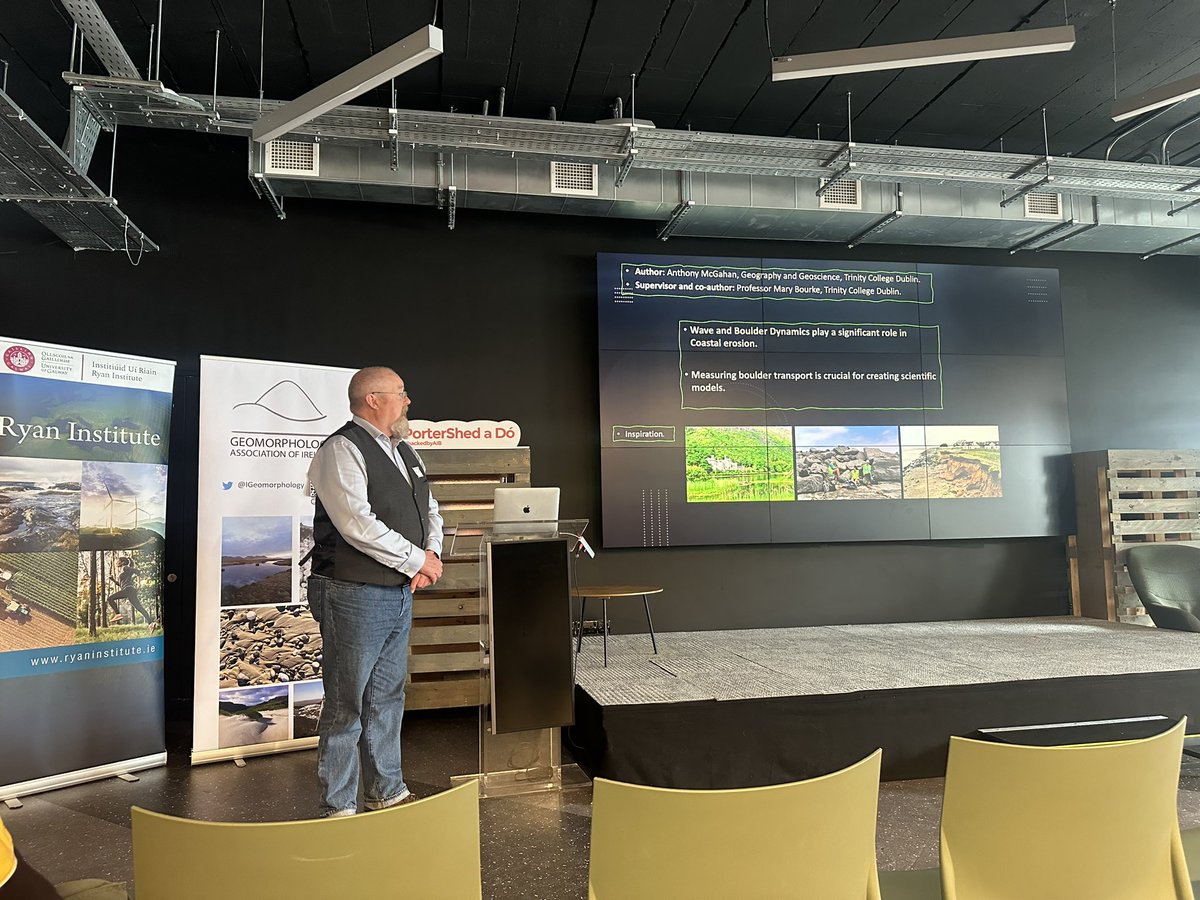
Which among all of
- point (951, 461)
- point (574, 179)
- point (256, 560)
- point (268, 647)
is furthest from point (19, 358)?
point (951, 461)

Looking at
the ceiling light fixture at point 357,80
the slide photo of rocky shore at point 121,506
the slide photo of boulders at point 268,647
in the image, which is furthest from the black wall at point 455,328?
the ceiling light fixture at point 357,80

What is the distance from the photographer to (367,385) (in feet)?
10.5

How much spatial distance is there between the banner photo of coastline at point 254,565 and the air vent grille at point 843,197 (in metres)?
3.61

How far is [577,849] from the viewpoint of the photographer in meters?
→ 2.98

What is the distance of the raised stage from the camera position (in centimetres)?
343

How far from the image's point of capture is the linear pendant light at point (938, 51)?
345 cm

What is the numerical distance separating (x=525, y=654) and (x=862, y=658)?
2.10 meters

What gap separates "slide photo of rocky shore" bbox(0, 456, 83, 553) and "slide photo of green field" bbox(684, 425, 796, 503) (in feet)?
12.2

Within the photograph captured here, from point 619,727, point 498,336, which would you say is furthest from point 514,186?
point 619,727

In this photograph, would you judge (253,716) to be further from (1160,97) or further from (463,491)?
(1160,97)

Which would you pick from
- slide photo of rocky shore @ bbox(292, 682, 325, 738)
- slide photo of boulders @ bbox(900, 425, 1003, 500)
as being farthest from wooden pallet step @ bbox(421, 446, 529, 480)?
slide photo of boulders @ bbox(900, 425, 1003, 500)

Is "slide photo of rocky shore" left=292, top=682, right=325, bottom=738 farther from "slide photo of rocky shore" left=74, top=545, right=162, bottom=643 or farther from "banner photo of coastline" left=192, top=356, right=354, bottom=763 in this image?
"slide photo of rocky shore" left=74, top=545, right=162, bottom=643

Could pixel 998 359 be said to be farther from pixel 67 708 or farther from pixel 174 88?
pixel 67 708

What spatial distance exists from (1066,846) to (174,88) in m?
5.58
